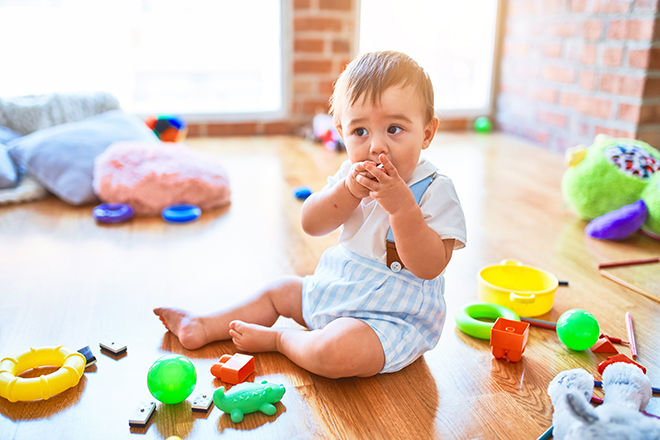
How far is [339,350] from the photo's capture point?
0.88m

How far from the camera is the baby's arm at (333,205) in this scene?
A: 894 millimetres

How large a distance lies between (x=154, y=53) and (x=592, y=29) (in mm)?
1971

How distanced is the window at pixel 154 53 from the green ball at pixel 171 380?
215 cm

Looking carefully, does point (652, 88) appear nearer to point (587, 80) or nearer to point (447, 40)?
point (587, 80)

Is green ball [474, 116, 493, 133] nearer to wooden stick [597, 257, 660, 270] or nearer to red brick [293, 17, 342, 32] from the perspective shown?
red brick [293, 17, 342, 32]

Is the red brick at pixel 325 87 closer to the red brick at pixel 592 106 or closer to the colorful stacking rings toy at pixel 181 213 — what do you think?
the red brick at pixel 592 106

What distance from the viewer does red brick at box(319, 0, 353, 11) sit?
9.10 ft

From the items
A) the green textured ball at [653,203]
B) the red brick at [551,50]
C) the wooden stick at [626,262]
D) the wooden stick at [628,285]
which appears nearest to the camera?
the wooden stick at [628,285]

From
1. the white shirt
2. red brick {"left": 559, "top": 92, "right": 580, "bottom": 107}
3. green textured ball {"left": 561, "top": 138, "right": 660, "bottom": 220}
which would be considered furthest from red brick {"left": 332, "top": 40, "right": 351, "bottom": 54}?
the white shirt

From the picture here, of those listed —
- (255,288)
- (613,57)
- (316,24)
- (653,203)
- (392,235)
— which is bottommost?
(255,288)

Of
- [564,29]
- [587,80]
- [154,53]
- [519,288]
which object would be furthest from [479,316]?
[154,53]

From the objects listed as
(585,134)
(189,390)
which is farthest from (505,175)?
(189,390)

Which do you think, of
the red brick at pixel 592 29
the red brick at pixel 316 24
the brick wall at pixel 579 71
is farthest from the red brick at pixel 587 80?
the red brick at pixel 316 24

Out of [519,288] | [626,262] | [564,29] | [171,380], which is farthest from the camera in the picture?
[564,29]
